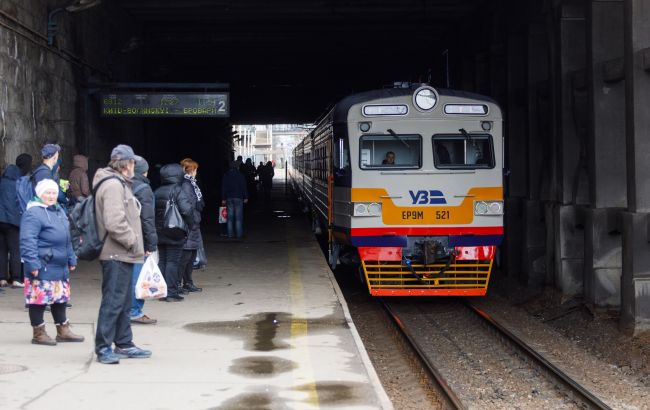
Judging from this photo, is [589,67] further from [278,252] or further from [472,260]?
[278,252]

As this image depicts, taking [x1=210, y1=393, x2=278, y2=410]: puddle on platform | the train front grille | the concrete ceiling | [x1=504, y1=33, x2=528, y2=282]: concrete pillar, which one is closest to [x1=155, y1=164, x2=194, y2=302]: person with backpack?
the train front grille

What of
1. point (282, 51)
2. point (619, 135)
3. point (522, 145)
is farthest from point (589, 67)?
point (282, 51)

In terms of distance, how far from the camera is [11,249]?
452 inches

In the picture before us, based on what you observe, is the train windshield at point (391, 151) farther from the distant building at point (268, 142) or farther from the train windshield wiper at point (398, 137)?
the distant building at point (268, 142)

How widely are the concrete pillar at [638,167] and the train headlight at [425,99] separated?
111 inches

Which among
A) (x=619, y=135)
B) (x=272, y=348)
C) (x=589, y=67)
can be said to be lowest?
(x=272, y=348)

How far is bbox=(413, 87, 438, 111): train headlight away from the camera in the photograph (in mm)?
12602

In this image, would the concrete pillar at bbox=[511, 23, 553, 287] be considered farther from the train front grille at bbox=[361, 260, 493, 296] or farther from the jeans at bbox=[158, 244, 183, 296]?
the jeans at bbox=[158, 244, 183, 296]

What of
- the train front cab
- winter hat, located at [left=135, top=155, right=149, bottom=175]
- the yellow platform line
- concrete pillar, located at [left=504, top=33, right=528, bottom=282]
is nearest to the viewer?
the yellow platform line

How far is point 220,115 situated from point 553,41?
5990mm

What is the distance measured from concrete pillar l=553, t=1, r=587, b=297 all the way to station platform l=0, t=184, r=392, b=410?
12.2ft

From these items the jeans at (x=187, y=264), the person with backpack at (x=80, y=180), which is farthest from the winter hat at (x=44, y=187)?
the person with backpack at (x=80, y=180)

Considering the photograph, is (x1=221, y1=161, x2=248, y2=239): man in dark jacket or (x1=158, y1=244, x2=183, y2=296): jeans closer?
(x1=158, y1=244, x2=183, y2=296): jeans

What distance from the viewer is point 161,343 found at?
8117mm
